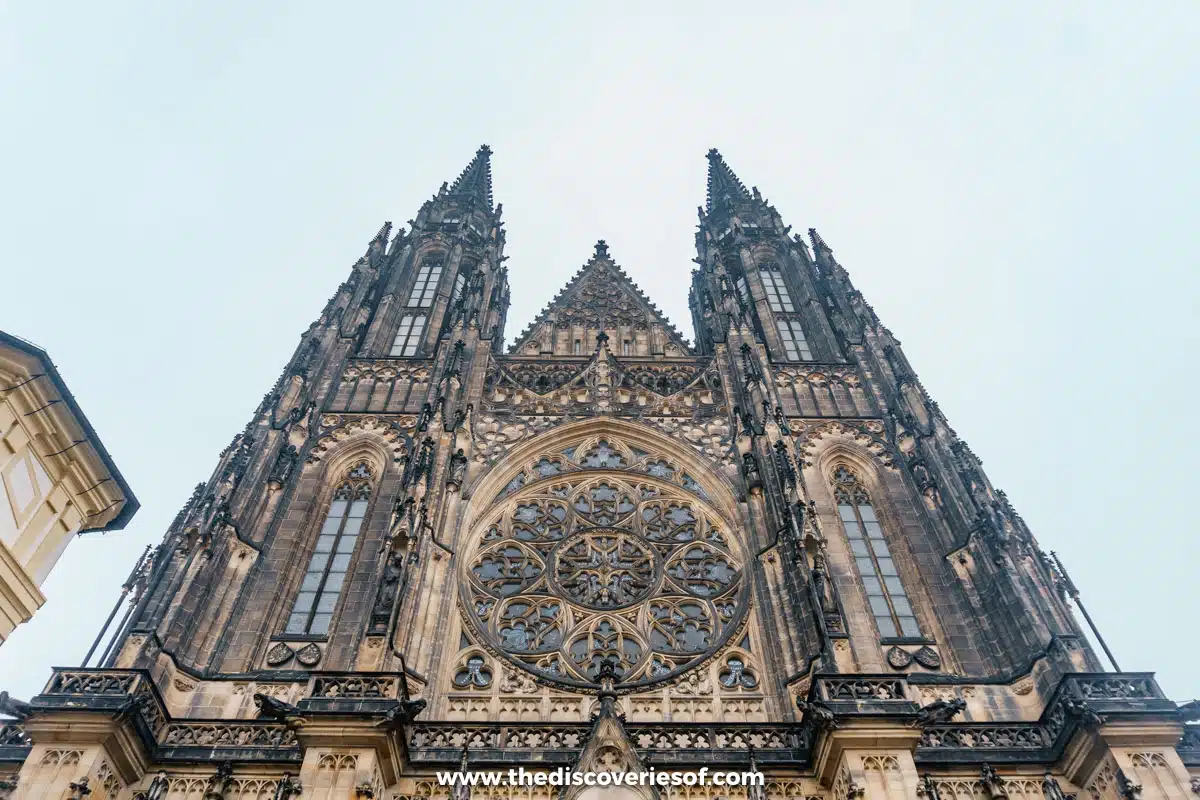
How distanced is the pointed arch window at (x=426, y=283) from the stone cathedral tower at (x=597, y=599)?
4.98ft

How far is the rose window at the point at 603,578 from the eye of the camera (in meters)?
14.4

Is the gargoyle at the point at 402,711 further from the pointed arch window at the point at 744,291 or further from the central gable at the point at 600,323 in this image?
the pointed arch window at the point at 744,291

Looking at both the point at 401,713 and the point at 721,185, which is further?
the point at 721,185

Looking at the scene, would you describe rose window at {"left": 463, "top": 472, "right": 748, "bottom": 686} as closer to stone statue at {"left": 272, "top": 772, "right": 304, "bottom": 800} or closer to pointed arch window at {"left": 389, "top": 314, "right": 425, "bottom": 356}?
stone statue at {"left": 272, "top": 772, "right": 304, "bottom": 800}

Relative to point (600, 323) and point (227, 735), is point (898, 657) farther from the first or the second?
point (600, 323)

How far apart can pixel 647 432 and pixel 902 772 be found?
9040mm

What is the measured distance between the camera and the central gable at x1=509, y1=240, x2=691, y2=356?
→ 22406 mm

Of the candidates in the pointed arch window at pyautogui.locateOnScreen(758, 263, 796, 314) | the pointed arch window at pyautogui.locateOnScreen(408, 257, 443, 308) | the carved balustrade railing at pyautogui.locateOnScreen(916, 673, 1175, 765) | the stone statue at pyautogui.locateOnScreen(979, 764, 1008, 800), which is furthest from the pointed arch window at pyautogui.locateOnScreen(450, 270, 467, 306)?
the stone statue at pyautogui.locateOnScreen(979, 764, 1008, 800)

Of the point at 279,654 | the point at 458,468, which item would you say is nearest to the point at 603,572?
the point at 458,468

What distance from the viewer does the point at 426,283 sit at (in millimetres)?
25516

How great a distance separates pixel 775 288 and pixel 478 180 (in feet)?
42.5

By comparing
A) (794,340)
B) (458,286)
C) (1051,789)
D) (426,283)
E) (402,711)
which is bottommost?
(1051,789)

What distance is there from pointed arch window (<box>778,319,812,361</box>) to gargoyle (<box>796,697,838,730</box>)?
11.5 meters

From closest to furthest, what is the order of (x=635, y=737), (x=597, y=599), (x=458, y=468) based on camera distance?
(x=635, y=737) < (x=597, y=599) < (x=458, y=468)
